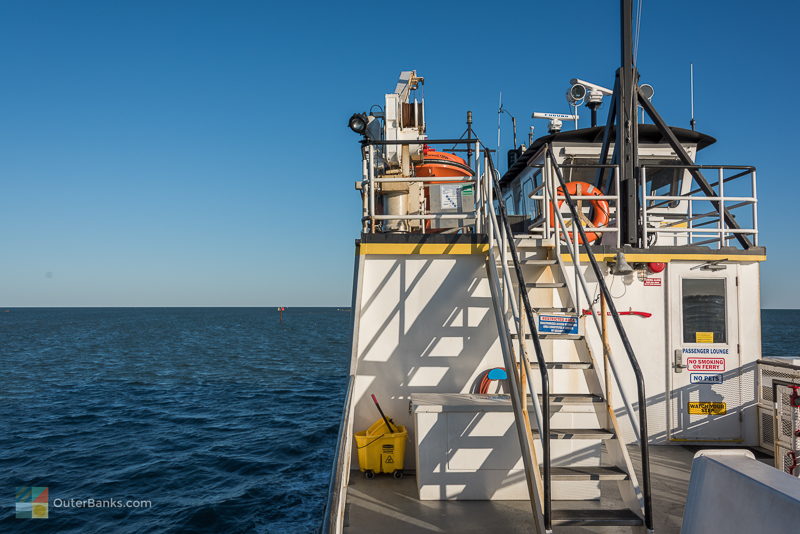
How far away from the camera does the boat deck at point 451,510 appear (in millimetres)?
A: 5121

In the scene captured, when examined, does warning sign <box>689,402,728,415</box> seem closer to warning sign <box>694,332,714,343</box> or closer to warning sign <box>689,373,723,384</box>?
warning sign <box>689,373,723,384</box>

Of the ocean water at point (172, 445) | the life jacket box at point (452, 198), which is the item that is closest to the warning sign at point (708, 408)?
the life jacket box at point (452, 198)

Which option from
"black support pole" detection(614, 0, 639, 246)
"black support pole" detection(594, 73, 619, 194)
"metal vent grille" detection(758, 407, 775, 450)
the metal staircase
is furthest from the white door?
"black support pole" detection(594, 73, 619, 194)

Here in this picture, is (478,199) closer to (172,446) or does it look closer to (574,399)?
(574,399)

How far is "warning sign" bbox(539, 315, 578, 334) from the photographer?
18.3 feet

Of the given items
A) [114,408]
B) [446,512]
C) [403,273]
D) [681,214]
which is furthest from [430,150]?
Result: [114,408]

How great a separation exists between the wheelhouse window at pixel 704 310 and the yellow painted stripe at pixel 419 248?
3150mm

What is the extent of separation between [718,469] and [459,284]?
4.06 m

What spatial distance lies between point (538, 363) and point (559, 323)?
0.61m

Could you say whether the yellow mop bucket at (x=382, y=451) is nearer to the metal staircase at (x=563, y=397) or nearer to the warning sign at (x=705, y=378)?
the metal staircase at (x=563, y=397)

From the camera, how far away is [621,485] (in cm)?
478

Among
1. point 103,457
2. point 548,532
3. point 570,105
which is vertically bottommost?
point 103,457

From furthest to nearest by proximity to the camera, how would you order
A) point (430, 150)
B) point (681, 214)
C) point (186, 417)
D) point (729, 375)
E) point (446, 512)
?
point (186, 417) < point (430, 150) < point (681, 214) < point (729, 375) < point (446, 512)

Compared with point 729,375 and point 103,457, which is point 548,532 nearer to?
point 729,375
